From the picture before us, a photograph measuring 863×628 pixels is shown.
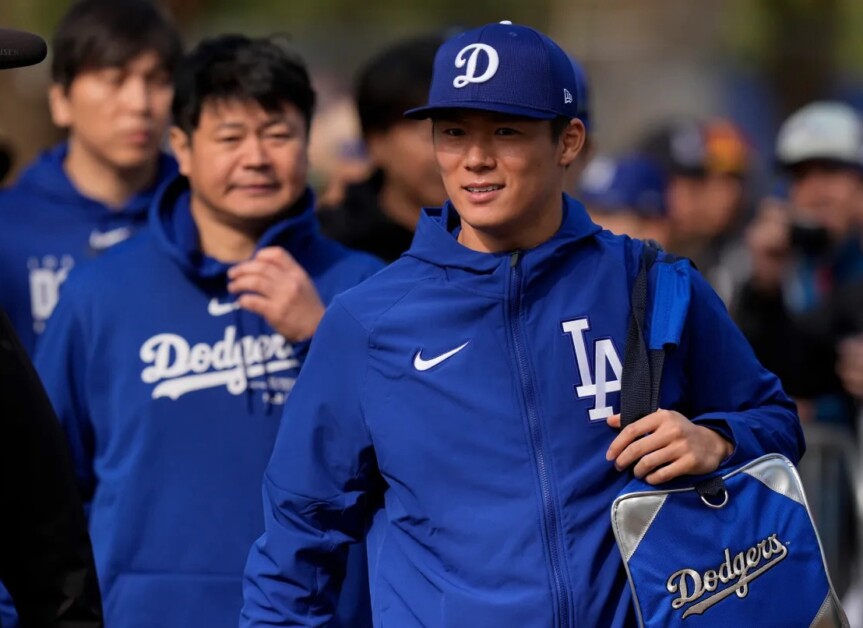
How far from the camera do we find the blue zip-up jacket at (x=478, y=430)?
155 inches

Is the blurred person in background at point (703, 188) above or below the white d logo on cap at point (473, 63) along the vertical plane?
below

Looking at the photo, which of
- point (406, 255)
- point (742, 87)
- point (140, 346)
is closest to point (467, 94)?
point (406, 255)

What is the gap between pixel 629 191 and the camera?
735 cm

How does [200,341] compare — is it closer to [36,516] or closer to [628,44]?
[36,516]

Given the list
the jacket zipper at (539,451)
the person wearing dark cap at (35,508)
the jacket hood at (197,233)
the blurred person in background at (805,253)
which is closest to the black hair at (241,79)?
the jacket hood at (197,233)

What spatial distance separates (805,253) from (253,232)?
3707 millimetres

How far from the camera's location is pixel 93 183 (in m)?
6.38

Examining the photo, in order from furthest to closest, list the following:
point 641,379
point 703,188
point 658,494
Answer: point 703,188
point 641,379
point 658,494

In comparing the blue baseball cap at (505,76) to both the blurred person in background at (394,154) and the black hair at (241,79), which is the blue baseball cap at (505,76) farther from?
the blurred person in background at (394,154)

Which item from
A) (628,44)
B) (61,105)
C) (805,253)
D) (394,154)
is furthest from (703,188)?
(628,44)

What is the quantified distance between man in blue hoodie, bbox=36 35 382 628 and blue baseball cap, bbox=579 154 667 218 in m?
2.17

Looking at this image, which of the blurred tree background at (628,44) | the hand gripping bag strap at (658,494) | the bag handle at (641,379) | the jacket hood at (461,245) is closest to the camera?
the hand gripping bag strap at (658,494)

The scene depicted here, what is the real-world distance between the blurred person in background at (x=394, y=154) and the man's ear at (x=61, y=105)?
3.47 feet

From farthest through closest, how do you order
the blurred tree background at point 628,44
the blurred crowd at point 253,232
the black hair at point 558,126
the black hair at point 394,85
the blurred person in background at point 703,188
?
the blurred tree background at point 628,44, the blurred person in background at point 703,188, the black hair at point 394,85, the blurred crowd at point 253,232, the black hair at point 558,126
